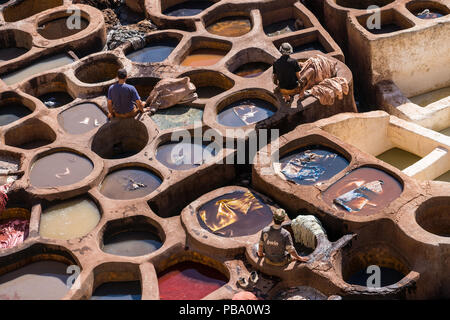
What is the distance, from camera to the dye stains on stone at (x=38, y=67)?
18781 mm

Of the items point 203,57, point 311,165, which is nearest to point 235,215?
point 311,165

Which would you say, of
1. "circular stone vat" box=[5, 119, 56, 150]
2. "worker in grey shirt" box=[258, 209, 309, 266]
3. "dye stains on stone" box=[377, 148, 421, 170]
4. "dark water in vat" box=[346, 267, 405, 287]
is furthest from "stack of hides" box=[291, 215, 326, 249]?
"circular stone vat" box=[5, 119, 56, 150]

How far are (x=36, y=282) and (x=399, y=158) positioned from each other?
9.57 metres

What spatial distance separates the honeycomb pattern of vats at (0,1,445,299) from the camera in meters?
13.3

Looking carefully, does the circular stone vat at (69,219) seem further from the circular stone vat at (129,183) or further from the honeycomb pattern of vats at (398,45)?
the honeycomb pattern of vats at (398,45)

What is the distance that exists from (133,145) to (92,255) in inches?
168

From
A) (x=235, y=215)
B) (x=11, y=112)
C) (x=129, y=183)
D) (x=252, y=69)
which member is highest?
(x=252, y=69)

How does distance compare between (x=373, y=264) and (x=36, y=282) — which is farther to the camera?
(x=373, y=264)

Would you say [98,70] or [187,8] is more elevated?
[187,8]

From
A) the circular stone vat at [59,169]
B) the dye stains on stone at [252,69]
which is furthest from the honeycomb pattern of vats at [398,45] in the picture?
the circular stone vat at [59,169]

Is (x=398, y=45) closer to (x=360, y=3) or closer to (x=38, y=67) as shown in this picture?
(x=360, y=3)

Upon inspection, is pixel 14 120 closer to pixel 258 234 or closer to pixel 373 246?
pixel 258 234

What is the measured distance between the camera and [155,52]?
19359mm

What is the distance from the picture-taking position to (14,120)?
17641mm
